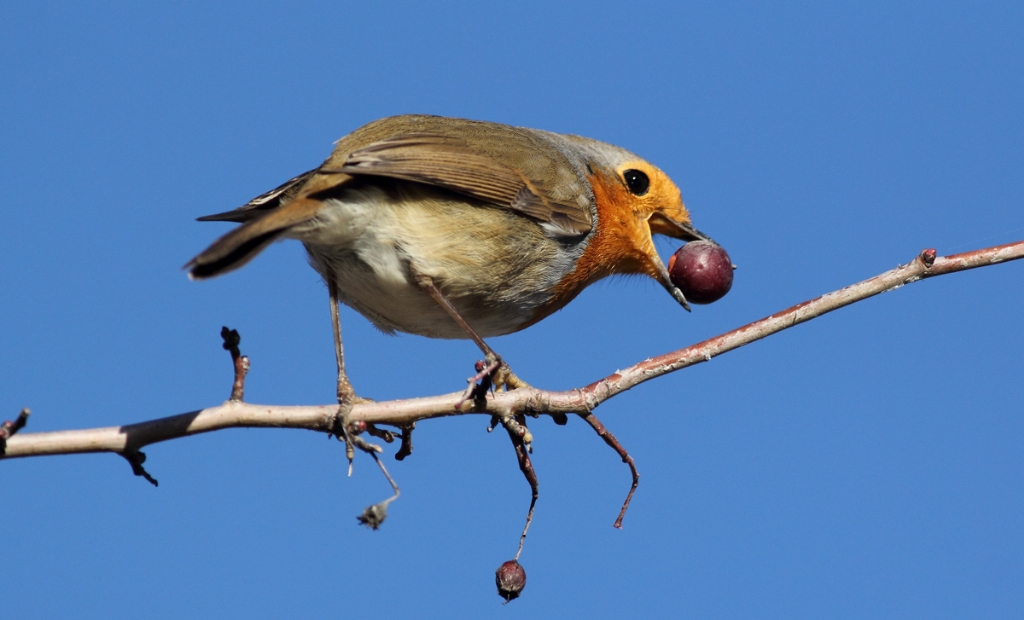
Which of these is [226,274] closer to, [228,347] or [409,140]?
[228,347]

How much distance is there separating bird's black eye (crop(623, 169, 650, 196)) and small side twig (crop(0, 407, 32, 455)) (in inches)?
147

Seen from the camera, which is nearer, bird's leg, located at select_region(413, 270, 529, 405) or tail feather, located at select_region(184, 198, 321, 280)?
tail feather, located at select_region(184, 198, 321, 280)

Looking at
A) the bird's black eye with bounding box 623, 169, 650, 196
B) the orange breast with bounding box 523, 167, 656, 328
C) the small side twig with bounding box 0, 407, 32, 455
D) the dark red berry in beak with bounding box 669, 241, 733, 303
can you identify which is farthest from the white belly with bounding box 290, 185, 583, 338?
the small side twig with bounding box 0, 407, 32, 455

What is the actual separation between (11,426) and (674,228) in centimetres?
392

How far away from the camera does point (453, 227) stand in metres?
4.58

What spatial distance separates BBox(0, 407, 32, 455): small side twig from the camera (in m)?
3.26

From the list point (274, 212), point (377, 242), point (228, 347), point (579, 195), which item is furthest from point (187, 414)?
point (579, 195)

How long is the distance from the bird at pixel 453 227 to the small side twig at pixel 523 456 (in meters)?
0.25

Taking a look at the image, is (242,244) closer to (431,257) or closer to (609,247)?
(431,257)

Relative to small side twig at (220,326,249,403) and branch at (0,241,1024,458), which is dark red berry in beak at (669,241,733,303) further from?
small side twig at (220,326,249,403)

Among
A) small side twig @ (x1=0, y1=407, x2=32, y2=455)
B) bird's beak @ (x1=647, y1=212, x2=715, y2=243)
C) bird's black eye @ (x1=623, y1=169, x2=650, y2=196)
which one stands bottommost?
small side twig @ (x1=0, y1=407, x2=32, y2=455)

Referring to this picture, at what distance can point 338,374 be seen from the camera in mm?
4504

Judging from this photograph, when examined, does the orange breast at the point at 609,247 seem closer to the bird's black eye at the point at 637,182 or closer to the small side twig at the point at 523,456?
the bird's black eye at the point at 637,182

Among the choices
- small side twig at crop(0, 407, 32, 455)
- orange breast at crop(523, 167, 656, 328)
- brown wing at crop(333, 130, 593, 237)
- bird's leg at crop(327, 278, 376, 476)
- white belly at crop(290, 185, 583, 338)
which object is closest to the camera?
small side twig at crop(0, 407, 32, 455)
